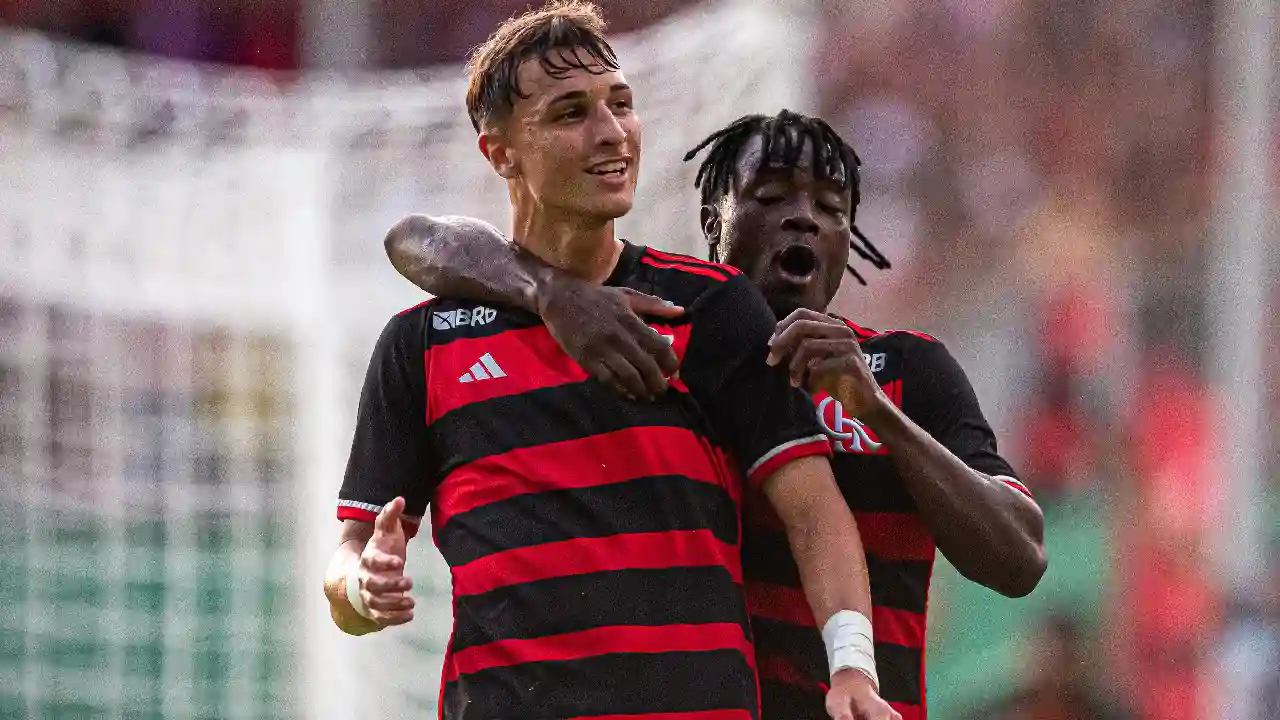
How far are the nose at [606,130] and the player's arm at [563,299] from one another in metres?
0.20

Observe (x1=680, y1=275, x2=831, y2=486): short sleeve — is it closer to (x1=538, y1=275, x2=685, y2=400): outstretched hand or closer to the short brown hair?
→ (x1=538, y1=275, x2=685, y2=400): outstretched hand

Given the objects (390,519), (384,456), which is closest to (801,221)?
(384,456)

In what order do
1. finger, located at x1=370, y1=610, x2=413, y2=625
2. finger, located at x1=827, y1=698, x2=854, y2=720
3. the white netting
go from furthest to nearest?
the white netting
finger, located at x1=370, y1=610, x2=413, y2=625
finger, located at x1=827, y1=698, x2=854, y2=720

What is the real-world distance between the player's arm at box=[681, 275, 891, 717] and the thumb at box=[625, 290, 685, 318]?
0.03 m

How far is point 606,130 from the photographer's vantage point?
240 cm

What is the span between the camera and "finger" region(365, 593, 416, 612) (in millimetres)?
2211

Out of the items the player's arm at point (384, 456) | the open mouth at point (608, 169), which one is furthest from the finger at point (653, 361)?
the player's arm at point (384, 456)

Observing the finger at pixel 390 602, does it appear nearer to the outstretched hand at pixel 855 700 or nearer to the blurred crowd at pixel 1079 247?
the outstretched hand at pixel 855 700

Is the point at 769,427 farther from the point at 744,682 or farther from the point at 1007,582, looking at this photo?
the point at 1007,582

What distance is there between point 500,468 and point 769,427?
1.24 ft

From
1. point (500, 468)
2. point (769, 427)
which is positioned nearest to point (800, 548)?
point (769, 427)

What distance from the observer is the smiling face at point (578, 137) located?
2.41m

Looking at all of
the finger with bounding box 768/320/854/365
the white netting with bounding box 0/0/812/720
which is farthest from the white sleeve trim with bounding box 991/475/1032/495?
the white netting with bounding box 0/0/812/720

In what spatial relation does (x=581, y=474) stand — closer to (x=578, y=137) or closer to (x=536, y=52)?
(x=578, y=137)
